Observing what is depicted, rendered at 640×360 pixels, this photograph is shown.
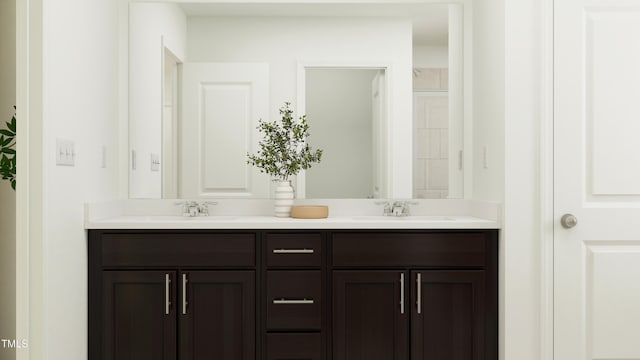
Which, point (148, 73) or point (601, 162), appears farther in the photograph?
point (148, 73)

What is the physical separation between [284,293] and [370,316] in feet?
1.26

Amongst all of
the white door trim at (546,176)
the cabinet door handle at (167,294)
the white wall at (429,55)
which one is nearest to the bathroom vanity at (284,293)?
the cabinet door handle at (167,294)

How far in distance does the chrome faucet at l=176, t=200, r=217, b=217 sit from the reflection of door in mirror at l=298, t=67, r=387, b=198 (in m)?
0.48

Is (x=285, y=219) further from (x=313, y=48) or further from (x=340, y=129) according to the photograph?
(x=313, y=48)

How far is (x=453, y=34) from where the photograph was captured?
2.77 meters

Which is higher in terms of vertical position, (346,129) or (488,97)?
(488,97)

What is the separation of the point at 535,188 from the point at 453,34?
96 centimetres

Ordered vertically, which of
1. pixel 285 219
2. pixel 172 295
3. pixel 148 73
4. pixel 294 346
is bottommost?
pixel 294 346

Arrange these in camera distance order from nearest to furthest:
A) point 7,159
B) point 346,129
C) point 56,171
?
1. point 56,171
2. point 7,159
3. point 346,129

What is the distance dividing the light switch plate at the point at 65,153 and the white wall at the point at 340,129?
3.65 ft

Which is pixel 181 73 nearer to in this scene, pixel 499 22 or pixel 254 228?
pixel 254 228

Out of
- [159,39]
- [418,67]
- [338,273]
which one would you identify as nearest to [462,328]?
[338,273]

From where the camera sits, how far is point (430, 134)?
2768mm

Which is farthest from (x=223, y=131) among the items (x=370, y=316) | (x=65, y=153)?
(x=370, y=316)
